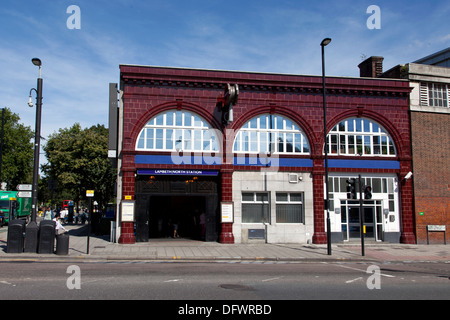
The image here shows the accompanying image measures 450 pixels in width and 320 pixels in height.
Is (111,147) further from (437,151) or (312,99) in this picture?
(437,151)

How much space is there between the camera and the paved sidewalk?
634 inches

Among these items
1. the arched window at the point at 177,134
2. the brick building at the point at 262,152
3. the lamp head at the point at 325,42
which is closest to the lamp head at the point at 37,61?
the brick building at the point at 262,152

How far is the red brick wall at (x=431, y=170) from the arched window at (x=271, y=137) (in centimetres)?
691

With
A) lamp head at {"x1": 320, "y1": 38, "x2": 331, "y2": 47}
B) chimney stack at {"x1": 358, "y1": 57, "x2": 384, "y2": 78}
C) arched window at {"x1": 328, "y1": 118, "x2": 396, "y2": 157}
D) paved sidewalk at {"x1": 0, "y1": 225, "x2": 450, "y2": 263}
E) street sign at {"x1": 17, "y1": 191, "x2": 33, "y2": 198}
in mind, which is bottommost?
paved sidewalk at {"x1": 0, "y1": 225, "x2": 450, "y2": 263}

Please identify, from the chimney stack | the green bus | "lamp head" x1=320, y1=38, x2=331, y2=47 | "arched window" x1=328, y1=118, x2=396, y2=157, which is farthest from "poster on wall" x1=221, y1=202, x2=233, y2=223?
the green bus

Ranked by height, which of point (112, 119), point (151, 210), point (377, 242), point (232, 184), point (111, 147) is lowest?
point (377, 242)

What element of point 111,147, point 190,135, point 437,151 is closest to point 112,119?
point 111,147

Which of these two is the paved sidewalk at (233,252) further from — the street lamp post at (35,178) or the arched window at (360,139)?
the arched window at (360,139)

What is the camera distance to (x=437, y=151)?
77.5 ft

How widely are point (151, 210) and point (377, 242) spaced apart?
13914 mm

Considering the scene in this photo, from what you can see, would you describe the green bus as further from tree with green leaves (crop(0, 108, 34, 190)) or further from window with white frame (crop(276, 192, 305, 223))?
window with white frame (crop(276, 192, 305, 223))

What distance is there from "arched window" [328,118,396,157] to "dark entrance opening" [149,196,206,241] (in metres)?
8.96

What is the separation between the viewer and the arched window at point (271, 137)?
2223 cm
